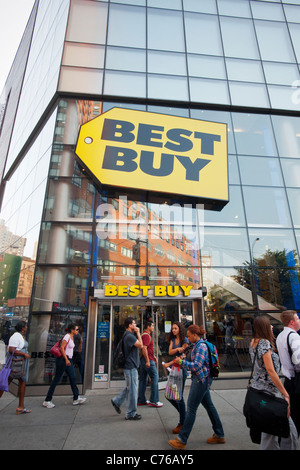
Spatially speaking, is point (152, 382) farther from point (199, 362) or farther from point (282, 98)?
point (282, 98)

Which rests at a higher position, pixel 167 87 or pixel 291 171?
pixel 167 87

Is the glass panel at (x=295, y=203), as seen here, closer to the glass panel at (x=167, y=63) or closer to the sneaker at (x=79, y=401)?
the glass panel at (x=167, y=63)

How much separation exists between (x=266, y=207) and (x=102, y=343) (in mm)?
7801

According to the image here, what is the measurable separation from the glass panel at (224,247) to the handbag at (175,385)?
517 cm

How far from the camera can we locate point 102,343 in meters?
7.91

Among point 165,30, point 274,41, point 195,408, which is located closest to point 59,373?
point 195,408

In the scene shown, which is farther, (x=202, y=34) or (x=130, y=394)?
(x=202, y=34)

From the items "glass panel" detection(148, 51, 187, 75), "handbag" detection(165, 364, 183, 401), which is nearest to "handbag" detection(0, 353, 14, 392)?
"handbag" detection(165, 364, 183, 401)

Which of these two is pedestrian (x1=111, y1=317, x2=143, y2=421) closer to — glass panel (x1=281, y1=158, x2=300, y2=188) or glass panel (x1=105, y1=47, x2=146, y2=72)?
glass panel (x1=281, y1=158, x2=300, y2=188)

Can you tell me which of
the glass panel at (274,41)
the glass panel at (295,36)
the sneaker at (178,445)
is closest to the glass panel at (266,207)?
the glass panel at (274,41)

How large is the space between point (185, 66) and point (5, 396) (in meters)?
14.3

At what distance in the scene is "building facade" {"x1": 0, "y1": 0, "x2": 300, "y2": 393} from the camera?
8242 millimetres

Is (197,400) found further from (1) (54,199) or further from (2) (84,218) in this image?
(1) (54,199)

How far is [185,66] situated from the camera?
11938 millimetres
